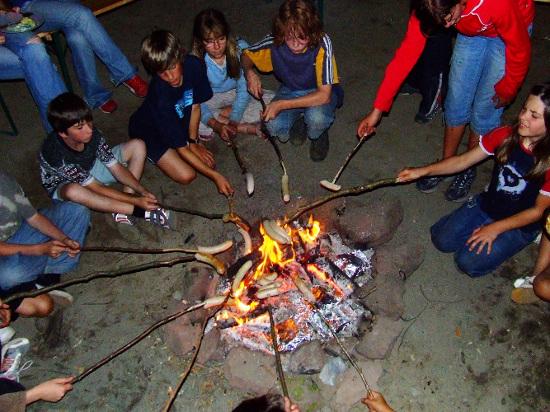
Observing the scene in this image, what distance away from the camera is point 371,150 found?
4.80 metres

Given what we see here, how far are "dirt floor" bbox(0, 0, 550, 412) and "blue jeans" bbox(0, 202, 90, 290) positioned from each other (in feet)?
0.71

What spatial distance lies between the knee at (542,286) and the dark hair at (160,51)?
340cm

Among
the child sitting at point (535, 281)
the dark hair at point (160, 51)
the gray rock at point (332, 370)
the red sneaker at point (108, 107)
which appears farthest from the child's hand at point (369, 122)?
the red sneaker at point (108, 107)

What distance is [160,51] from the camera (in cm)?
371

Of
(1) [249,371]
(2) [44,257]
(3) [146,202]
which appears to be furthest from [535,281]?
(2) [44,257]

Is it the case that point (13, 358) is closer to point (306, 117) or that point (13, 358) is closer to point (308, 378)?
point (308, 378)

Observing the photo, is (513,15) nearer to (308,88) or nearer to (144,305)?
(308,88)

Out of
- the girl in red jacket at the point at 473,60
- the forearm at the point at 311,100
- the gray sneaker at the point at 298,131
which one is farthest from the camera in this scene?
the gray sneaker at the point at 298,131

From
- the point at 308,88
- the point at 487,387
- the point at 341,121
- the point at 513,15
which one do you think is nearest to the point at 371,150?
the point at 341,121

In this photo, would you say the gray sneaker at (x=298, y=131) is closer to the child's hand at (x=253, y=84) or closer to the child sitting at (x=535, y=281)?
the child's hand at (x=253, y=84)

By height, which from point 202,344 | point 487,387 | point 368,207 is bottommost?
point 487,387

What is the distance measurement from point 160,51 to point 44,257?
1.98 m

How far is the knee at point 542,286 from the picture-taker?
3.26m

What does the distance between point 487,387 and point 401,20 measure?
5.10 m
